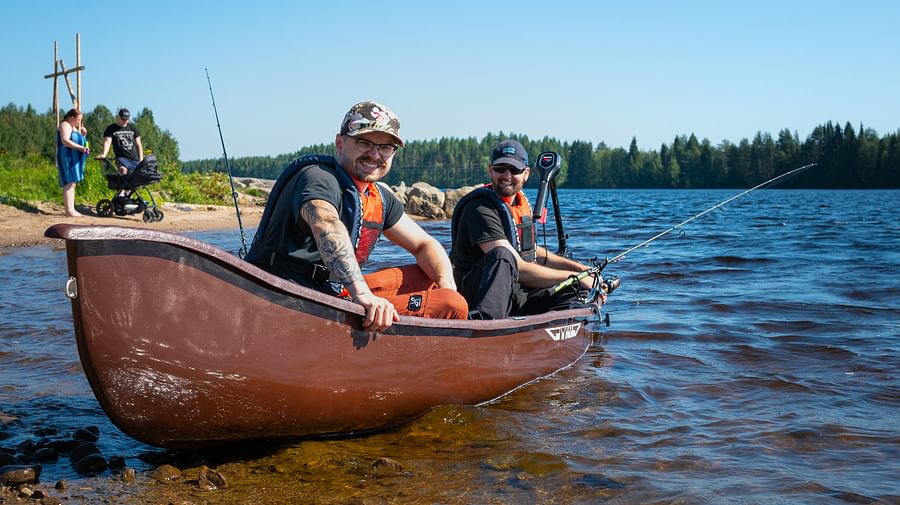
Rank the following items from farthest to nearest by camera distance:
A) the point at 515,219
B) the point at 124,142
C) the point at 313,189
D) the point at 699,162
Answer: the point at 699,162 → the point at 124,142 → the point at 515,219 → the point at 313,189

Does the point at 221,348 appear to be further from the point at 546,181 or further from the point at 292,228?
the point at 546,181

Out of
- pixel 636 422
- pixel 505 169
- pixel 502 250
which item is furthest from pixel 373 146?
pixel 636 422

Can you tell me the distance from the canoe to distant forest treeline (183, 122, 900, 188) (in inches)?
2427

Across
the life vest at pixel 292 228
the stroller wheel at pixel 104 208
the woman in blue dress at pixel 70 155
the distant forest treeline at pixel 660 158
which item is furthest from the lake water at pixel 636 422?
the distant forest treeline at pixel 660 158

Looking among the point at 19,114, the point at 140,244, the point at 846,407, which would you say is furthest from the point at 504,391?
the point at 19,114

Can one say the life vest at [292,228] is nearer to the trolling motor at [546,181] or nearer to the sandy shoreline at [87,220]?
the trolling motor at [546,181]

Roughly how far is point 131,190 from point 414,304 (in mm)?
11588

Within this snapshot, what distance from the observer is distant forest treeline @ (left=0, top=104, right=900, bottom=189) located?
65.0 metres

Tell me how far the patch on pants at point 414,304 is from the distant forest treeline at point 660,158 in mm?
54978

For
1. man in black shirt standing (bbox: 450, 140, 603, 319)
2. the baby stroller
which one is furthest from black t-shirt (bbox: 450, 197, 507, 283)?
the baby stroller

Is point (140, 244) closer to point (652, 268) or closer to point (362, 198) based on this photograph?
point (362, 198)

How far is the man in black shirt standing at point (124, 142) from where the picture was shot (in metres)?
13.8

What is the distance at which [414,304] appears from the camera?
456 cm

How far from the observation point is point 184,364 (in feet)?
10.9
